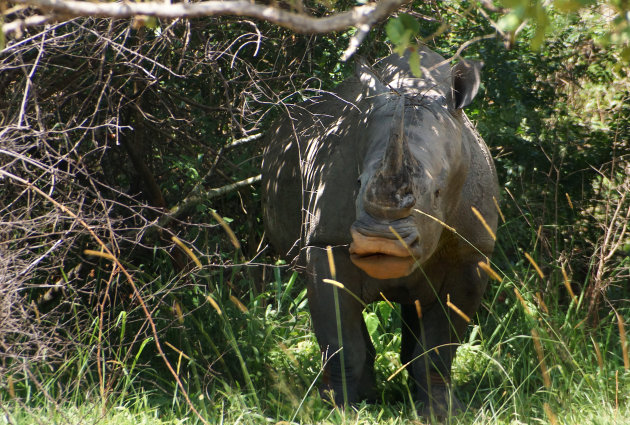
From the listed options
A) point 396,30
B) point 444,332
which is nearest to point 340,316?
point 444,332

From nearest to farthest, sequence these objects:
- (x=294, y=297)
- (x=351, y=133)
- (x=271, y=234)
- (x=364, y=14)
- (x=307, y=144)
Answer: (x=364, y=14) < (x=351, y=133) < (x=307, y=144) < (x=271, y=234) < (x=294, y=297)

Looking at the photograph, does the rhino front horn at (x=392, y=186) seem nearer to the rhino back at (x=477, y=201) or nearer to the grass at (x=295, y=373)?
the grass at (x=295, y=373)

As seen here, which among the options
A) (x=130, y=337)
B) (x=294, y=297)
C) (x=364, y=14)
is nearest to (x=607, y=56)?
(x=294, y=297)

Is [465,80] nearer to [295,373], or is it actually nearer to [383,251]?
[383,251]

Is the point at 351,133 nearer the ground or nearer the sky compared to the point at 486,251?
nearer the sky

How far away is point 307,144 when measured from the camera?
5344mm

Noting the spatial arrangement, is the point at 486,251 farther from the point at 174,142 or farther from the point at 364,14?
the point at 364,14

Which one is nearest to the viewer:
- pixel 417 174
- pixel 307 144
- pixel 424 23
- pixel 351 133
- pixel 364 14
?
pixel 364 14

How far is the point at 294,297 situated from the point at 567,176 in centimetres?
225

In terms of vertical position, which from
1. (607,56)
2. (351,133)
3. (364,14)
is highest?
(364,14)

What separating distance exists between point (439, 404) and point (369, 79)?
5.85 ft

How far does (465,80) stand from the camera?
4586mm

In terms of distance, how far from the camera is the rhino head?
12.6 feet

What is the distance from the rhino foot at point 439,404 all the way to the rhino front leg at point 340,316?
40 centimetres
